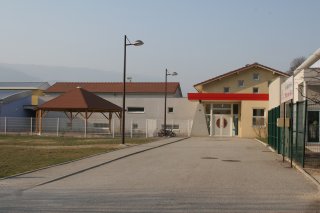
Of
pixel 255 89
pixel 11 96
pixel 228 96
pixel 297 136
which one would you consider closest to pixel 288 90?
pixel 228 96

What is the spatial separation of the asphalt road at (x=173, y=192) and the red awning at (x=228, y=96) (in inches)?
1288

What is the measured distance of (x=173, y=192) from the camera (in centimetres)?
1141

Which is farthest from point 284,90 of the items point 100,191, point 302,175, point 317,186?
point 100,191

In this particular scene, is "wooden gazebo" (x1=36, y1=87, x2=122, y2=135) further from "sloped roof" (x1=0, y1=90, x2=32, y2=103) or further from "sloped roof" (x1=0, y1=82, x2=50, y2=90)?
"sloped roof" (x1=0, y1=82, x2=50, y2=90)

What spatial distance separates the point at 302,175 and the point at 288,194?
4022 mm

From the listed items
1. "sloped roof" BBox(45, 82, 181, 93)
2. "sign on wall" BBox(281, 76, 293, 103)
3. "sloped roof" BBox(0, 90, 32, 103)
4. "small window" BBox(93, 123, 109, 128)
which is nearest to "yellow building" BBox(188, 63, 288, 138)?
"small window" BBox(93, 123, 109, 128)

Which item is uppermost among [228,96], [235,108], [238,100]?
[228,96]

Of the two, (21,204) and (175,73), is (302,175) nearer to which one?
(21,204)

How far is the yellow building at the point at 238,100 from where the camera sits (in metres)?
49.4

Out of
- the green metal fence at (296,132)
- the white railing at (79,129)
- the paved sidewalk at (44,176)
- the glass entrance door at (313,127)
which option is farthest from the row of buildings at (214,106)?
the paved sidewalk at (44,176)

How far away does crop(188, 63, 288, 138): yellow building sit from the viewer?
1945 inches

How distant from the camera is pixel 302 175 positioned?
15219mm

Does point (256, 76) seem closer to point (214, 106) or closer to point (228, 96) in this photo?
point (214, 106)

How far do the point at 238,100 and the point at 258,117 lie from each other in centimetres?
240
